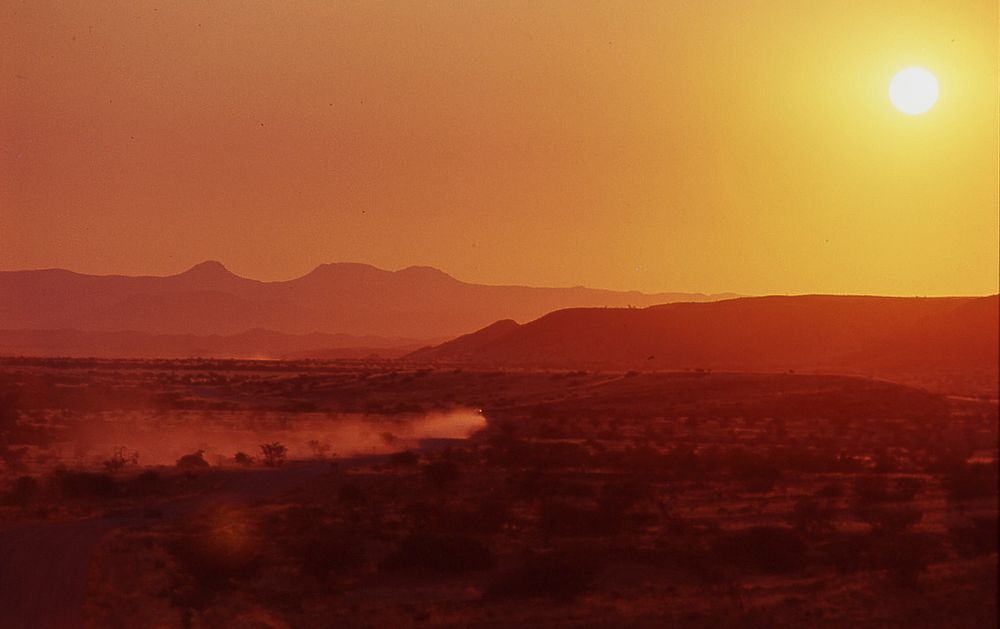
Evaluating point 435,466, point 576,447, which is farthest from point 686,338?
point 435,466

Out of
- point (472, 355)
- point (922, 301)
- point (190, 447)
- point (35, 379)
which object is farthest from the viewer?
point (472, 355)

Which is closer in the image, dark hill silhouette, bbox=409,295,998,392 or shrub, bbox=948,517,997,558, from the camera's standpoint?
shrub, bbox=948,517,997,558

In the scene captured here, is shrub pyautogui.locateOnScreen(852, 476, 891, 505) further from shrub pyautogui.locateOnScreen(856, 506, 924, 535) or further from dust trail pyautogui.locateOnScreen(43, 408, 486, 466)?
dust trail pyautogui.locateOnScreen(43, 408, 486, 466)

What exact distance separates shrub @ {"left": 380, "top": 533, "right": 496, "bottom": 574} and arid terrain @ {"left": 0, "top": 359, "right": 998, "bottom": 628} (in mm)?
52

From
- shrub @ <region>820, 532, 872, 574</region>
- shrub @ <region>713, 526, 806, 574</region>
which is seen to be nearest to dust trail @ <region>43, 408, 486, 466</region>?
shrub @ <region>713, 526, 806, 574</region>

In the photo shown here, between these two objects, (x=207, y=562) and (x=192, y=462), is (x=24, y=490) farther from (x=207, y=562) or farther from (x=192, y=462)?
(x=207, y=562)

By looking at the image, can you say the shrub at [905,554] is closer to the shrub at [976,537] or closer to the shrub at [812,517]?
the shrub at [812,517]

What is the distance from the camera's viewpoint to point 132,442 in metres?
56.8

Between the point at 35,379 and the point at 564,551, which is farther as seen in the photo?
the point at 35,379

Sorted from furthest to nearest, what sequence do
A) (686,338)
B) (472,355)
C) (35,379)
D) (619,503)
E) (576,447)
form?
(472,355)
(35,379)
(686,338)
(576,447)
(619,503)

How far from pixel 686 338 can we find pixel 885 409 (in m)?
56.2

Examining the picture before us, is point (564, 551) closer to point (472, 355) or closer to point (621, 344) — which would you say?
point (621, 344)

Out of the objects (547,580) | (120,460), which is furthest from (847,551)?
(120,460)

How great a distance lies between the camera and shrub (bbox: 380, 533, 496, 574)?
28219mm
